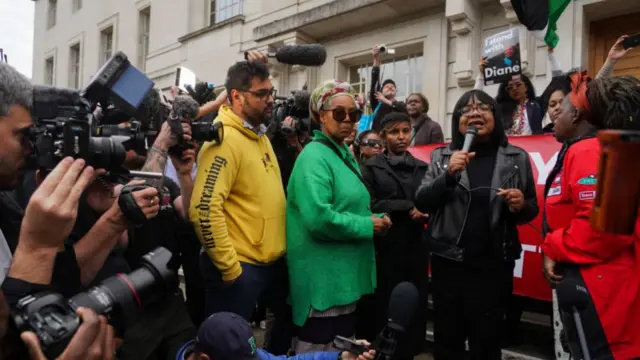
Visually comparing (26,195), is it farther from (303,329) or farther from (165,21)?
(165,21)

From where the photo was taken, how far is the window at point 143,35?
573 inches

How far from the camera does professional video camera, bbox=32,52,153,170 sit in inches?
51.0

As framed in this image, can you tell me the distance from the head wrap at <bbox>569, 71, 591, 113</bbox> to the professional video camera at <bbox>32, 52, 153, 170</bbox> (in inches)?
74.0

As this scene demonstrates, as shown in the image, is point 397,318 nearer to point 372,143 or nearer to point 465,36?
point 372,143

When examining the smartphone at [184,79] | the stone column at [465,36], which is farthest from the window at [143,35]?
the smartphone at [184,79]

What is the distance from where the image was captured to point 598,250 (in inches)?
72.4

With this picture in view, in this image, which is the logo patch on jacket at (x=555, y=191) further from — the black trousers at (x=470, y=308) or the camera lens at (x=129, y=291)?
the camera lens at (x=129, y=291)

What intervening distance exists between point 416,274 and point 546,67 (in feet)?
13.0

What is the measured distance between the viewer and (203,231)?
2.30 meters

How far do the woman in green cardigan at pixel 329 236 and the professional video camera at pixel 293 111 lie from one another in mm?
814

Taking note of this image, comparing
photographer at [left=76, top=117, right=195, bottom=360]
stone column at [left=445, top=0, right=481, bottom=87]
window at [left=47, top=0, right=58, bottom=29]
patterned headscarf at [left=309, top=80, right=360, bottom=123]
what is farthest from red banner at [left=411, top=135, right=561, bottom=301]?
window at [left=47, top=0, right=58, bottom=29]

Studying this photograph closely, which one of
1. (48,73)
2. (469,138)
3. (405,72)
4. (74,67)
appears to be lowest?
(469,138)

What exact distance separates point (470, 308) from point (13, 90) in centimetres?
231

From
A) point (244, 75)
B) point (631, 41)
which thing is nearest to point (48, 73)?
point (244, 75)
